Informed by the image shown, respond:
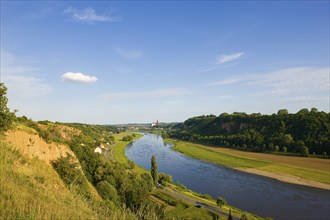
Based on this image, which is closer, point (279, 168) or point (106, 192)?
point (106, 192)

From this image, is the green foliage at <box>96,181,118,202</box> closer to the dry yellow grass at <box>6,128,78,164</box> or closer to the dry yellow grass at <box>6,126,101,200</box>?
the dry yellow grass at <box>6,126,101,200</box>

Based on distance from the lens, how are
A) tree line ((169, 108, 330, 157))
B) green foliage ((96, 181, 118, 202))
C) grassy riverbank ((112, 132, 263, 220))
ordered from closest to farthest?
green foliage ((96, 181, 118, 202)) → grassy riverbank ((112, 132, 263, 220)) → tree line ((169, 108, 330, 157))

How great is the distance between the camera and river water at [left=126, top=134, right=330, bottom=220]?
34656 millimetres

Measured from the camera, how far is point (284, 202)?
126ft

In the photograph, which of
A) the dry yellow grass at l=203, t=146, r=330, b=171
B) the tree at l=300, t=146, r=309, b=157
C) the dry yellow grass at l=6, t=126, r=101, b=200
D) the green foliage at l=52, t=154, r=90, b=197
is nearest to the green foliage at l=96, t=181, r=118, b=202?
the green foliage at l=52, t=154, r=90, b=197

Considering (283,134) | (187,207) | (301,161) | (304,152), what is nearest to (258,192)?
(187,207)

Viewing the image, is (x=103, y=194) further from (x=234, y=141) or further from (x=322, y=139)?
(x=234, y=141)

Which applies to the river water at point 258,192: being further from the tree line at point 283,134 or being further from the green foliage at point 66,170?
the tree line at point 283,134

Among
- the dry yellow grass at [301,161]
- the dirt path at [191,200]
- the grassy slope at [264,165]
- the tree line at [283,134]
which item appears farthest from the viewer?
the tree line at [283,134]

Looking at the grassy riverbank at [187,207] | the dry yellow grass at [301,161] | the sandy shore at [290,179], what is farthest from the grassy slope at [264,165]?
the grassy riverbank at [187,207]

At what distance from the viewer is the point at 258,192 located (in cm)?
4369

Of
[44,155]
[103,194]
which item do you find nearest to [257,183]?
[103,194]

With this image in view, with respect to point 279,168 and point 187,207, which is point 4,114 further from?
point 279,168

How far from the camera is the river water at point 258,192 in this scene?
114 feet
